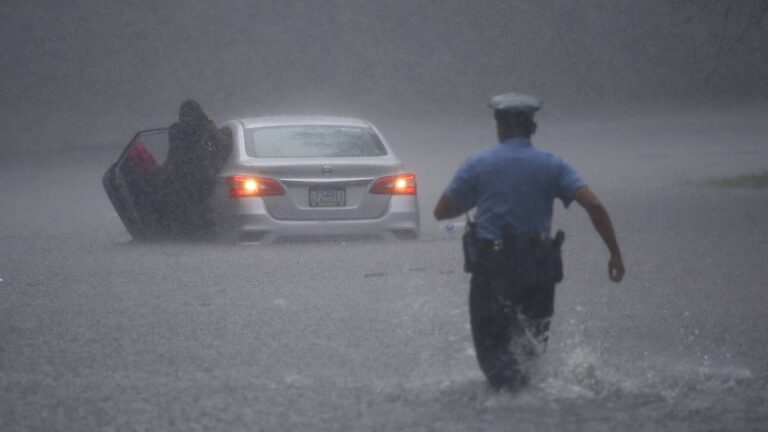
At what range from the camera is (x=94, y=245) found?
1691 centimetres

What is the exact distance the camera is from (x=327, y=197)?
14.4m

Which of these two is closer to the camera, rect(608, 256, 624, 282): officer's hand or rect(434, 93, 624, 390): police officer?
rect(434, 93, 624, 390): police officer

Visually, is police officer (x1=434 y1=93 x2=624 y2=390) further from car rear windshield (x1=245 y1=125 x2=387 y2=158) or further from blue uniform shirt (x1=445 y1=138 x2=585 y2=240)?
car rear windshield (x1=245 y1=125 x2=387 y2=158)

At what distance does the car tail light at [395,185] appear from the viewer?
14539 mm

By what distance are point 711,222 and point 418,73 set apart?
3153cm

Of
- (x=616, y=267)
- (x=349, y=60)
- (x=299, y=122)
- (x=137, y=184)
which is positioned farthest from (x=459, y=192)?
(x=349, y=60)

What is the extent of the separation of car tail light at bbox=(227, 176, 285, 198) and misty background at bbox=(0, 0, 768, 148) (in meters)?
29.4

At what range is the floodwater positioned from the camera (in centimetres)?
690

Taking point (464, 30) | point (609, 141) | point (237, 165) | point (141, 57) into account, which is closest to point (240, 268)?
point (237, 165)

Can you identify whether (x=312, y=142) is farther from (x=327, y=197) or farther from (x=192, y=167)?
(x=192, y=167)

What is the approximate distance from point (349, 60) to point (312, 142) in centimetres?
3387

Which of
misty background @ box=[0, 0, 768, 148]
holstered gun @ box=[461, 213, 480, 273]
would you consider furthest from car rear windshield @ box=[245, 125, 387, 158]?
misty background @ box=[0, 0, 768, 148]

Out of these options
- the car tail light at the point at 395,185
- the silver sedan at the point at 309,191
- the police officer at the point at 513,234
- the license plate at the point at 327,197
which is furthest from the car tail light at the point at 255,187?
the police officer at the point at 513,234

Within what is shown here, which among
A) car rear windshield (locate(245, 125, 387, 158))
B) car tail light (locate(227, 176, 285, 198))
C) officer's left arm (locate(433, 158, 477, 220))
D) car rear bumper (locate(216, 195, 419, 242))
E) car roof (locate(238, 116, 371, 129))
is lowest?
car rear bumper (locate(216, 195, 419, 242))
